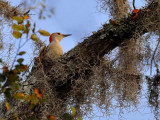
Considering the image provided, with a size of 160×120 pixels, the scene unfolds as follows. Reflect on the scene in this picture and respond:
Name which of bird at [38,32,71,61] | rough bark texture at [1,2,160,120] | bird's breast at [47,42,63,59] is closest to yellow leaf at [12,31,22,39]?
rough bark texture at [1,2,160,120]

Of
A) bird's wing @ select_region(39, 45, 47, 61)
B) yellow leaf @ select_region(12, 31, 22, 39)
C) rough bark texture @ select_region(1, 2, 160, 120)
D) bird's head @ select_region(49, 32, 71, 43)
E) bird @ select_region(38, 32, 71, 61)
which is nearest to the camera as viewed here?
yellow leaf @ select_region(12, 31, 22, 39)

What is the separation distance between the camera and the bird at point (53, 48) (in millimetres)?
3221

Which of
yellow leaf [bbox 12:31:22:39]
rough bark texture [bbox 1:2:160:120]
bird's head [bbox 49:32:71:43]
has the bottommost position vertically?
yellow leaf [bbox 12:31:22:39]

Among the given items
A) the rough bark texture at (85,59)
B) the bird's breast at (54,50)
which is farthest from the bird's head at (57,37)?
the rough bark texture at (85,59)

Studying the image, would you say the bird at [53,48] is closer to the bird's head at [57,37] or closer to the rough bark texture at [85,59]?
the bird's head at [57,37]

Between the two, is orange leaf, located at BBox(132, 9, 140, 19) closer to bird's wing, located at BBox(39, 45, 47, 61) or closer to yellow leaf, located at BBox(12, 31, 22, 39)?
bird's wing, located at BBox(39, 45, 47, 61)

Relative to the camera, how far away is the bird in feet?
10.6

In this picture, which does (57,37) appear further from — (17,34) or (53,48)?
(17,34)

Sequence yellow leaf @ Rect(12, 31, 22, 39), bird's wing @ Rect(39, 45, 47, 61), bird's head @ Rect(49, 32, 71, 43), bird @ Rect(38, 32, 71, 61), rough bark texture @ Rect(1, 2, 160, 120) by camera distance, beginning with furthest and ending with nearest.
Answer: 1. bird's head @ Rect(49, 32, 71, 43)
2. bird @ Rect(38, 32, 71, 61)
3. bird's wing @ Rect(39, 45, 47, 61)
4. rough bark texture @ Rect(1, 2, 160, 120)
5. yellow leaf @ Rect(12, 31, 22, 39)

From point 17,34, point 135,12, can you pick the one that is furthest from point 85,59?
point 17,34

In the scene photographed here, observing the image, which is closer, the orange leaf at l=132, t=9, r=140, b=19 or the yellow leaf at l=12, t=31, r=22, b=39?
the yellow leaf at l=12, t=31, r=22, b=39

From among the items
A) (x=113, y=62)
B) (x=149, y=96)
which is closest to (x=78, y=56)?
(x=113, y=62)

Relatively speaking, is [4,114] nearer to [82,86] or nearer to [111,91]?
[82,86]

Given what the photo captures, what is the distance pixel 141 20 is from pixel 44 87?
3.94ft
